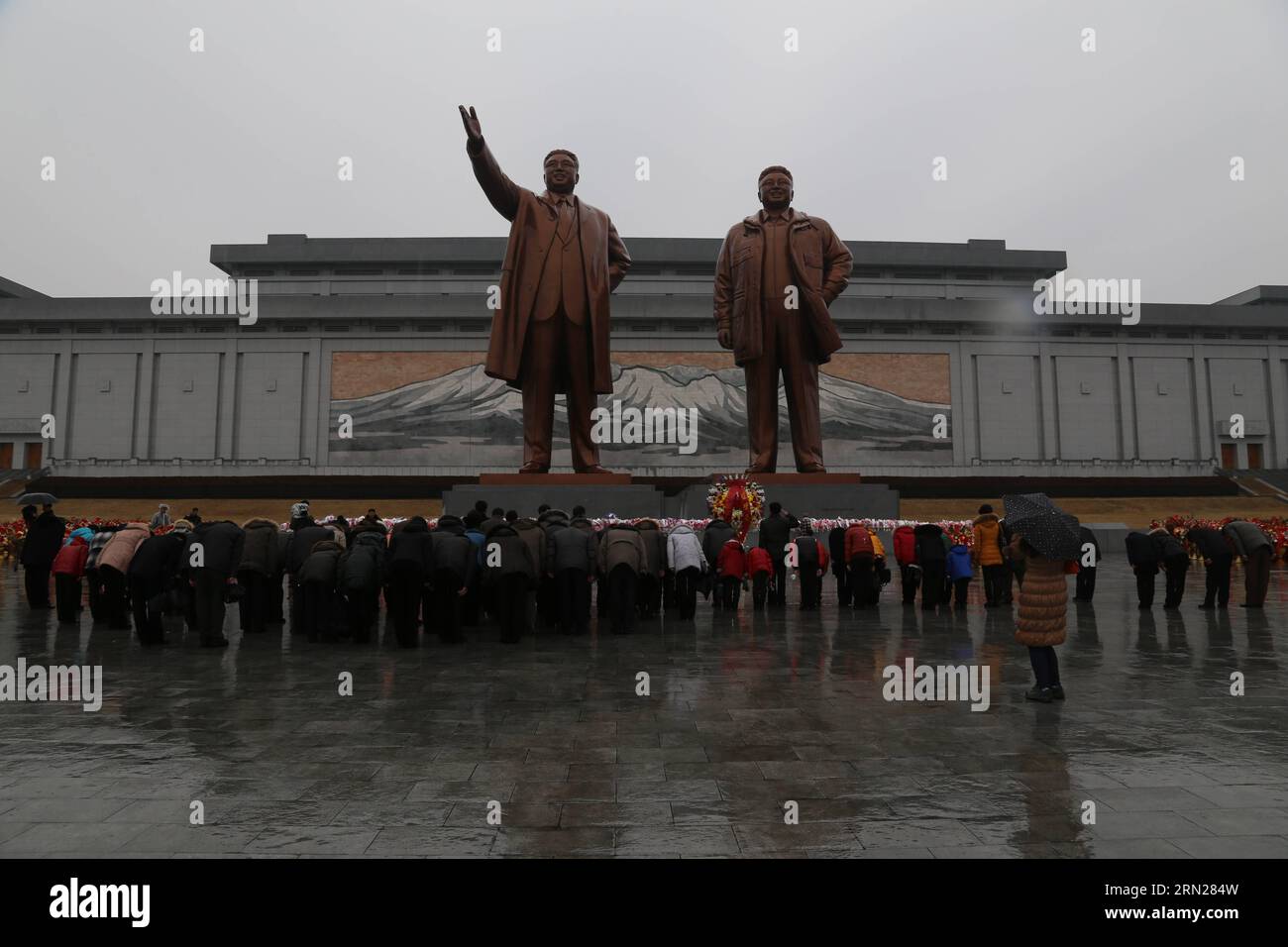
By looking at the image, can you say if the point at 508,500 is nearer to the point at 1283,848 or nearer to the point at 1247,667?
the point at 1247,667

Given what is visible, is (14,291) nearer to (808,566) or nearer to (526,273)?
(526,273)

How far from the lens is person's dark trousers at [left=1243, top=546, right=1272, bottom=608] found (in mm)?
9305

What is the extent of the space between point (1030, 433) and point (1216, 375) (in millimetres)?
9920

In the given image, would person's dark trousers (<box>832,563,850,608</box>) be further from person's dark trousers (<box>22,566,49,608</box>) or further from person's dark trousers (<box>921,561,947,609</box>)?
person's dark trousers (<box>22,566,49,608</box>)

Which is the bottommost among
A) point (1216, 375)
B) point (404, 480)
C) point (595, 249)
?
point (404, 480)

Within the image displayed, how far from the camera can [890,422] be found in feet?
114

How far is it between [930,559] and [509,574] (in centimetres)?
492

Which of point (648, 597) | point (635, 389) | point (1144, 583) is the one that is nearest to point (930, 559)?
point (1144, 583)

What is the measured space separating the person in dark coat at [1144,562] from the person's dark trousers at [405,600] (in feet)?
26.2

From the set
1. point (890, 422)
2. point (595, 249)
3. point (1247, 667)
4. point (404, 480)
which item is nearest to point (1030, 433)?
point (890, 422)

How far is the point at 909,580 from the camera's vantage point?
9.78 m

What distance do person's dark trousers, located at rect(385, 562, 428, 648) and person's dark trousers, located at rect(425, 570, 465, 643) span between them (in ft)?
0.66

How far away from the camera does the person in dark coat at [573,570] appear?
7.54 m
